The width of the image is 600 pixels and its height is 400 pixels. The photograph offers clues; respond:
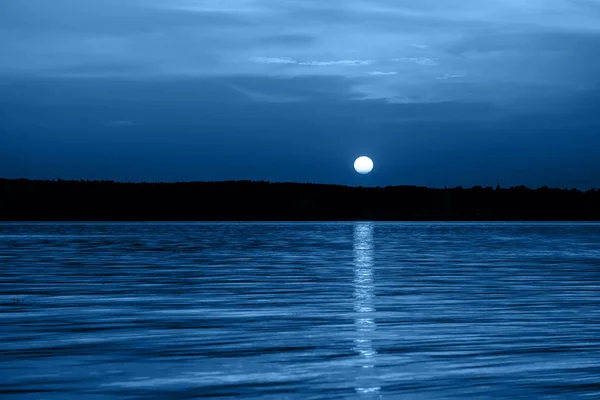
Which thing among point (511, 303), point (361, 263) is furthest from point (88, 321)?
point (361, 263)

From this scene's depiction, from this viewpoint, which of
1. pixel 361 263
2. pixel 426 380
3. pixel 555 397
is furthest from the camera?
pixel 361 263

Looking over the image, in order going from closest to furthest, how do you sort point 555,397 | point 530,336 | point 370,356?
point 555,397 → point 370,356 → point 530,336

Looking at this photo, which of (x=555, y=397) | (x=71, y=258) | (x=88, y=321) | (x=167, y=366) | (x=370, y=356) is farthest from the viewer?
(x=71, y=258)

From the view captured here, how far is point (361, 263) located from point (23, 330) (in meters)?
24.8

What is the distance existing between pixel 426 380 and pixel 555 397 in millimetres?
1654

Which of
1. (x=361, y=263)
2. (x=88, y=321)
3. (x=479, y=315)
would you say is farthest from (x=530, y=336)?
(x=361, y=263)

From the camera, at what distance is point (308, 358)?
1423cm

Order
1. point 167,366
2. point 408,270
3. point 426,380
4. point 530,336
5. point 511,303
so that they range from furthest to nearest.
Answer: point 408,270
point 511,303
point 530,336
point 167,366
point 426,380

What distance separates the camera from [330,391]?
1180cm

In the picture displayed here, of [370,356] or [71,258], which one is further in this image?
[71,258]

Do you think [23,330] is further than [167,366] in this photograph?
Yes

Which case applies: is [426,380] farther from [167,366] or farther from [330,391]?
[167,366]

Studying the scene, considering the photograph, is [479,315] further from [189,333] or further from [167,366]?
[167,366]

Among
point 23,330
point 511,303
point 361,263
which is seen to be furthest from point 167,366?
point 361,263
